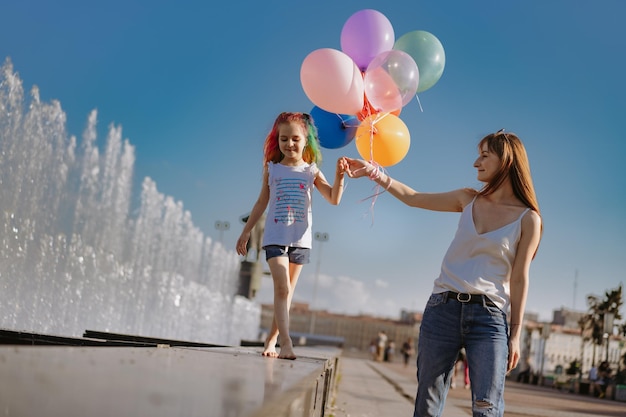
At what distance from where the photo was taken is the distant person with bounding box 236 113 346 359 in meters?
4.05

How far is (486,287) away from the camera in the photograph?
2.92m

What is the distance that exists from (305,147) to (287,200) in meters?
0.52

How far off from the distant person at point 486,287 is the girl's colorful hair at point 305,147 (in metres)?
1.54

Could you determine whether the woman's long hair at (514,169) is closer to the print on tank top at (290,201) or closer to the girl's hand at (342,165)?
the girl's hand at (342,165)

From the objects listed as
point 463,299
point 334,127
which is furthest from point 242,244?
point 463,299

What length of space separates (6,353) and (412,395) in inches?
427

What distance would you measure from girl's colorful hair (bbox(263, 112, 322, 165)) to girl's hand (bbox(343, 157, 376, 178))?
0.57 meters

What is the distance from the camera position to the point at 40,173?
44.3ft

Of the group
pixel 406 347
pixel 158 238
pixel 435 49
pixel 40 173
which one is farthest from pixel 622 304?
pixel 435 49

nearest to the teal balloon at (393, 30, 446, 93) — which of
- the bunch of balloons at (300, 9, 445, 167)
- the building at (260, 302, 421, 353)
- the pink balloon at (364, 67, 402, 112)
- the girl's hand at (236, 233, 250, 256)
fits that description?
the bunch of balloons at (300, 9, 445, 167)

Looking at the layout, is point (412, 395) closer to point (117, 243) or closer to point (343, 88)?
point (343, 88)

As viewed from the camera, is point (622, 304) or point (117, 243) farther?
point (622, 304)

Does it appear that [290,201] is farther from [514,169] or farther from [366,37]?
[366,37]

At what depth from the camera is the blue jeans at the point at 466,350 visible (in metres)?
2.81
